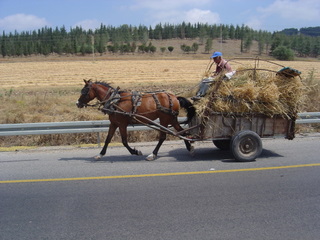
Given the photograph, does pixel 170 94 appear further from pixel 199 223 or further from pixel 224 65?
pixel 199 223

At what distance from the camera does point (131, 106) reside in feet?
25.5

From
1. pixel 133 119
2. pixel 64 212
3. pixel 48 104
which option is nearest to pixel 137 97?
pixel 133 119

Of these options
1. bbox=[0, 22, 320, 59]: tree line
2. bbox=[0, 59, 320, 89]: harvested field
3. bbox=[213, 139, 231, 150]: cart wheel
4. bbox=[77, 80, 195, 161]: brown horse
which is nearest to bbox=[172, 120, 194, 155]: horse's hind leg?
bbox=[77, 80, 195, 161]: brown horse

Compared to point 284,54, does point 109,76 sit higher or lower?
lower

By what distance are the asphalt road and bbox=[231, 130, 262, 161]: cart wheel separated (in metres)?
0.19

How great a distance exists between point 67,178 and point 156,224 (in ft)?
8.92

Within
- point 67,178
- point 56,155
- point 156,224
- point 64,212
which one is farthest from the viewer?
point 56,155

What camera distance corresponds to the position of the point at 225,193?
554cm

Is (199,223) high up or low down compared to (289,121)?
down

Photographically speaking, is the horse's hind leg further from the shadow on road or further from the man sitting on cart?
the man sitting on cart

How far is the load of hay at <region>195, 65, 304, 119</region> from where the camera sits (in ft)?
24.1

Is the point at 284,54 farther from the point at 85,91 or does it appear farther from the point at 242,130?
the point at 85,91

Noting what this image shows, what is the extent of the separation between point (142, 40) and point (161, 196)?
426ft

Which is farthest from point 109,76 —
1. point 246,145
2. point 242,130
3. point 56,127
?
point 246,145
